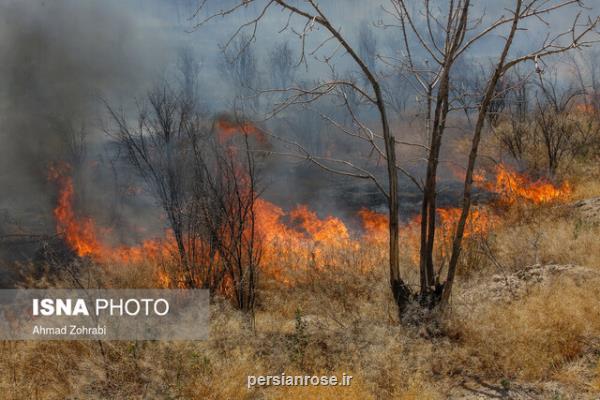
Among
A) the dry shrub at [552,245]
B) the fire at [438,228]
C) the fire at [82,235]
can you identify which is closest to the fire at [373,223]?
the fire at [438,228]

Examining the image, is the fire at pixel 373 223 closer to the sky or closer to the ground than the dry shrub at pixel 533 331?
closer to the sky

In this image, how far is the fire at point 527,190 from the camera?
12.5 meters

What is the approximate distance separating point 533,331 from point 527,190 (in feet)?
33.7

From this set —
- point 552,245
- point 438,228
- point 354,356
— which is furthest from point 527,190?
point 354,356

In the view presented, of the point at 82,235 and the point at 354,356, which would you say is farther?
the point at 82,235

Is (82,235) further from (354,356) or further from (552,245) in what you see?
(552,245)

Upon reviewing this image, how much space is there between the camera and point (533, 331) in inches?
177

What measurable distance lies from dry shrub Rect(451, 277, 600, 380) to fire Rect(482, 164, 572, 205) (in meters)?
7.46

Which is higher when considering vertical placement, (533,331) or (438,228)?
(438,228)

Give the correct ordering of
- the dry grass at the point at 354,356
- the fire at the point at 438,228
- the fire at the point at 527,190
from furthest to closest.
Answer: the fire at the point at 527,190, the fire at the point at 438,228, the dry grass at the point at 354,356

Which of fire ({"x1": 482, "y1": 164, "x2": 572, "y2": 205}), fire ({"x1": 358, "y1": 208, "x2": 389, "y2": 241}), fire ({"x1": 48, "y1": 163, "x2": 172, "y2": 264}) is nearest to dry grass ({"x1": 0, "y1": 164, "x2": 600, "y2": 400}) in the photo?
fire ({"x1": 48, "y1": 163, "x2": 172, "y2": 264})

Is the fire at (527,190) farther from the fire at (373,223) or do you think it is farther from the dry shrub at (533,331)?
the dry shrub at (533,331)

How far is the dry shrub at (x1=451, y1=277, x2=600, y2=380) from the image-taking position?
423cm

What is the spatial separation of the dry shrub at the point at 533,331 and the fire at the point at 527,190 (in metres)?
7.46
